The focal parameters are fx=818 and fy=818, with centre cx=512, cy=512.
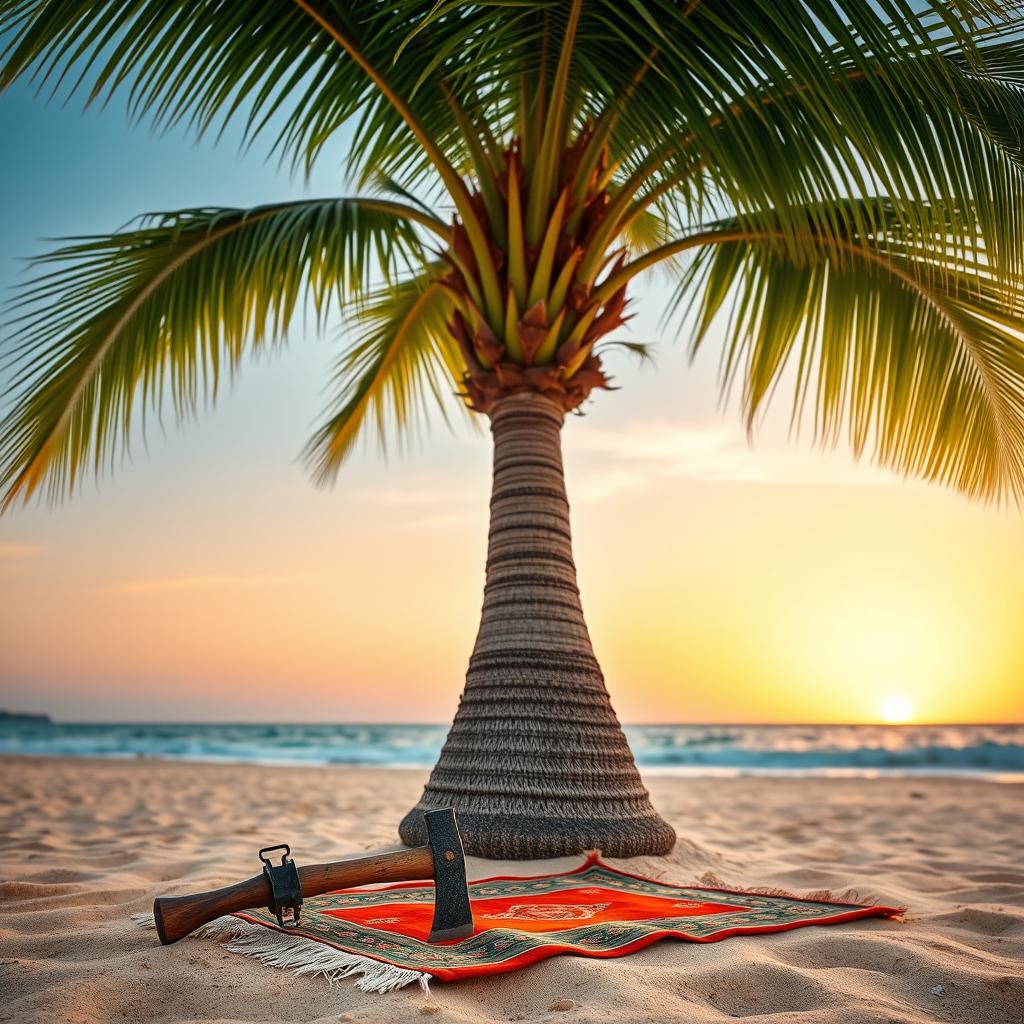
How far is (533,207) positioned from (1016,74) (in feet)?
6.29

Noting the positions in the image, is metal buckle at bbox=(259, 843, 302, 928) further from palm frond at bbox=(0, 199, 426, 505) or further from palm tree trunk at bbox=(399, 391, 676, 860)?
palm frond at bbox=(0, 199, 426, 505)

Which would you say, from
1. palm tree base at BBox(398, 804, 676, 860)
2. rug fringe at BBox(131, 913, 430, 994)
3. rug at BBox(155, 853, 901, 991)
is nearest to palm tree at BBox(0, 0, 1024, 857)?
palm tree base at BBox(398, 804, 676, 860)

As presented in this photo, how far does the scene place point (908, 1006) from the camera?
1.64m

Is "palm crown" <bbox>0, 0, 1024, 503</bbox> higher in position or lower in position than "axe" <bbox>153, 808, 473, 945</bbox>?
higher

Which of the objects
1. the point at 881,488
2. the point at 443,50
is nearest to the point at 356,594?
the point at 881,488

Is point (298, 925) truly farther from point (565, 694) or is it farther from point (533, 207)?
point (533, 207)

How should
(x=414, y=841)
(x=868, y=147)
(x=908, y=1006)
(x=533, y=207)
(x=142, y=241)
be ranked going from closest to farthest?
(x=908, y=1006) → (x=868, y=147) → (x=414, y=841) → (x=533, y=207) → (x=142, y=241)

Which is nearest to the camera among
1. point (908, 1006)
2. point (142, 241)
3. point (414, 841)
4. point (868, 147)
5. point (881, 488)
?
point (908, 1006)

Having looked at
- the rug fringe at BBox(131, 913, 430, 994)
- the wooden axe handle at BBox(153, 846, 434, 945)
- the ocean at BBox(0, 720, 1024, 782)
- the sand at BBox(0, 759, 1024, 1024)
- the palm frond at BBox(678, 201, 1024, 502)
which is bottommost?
the ocean at BBox(0, 720, 1024, 782)

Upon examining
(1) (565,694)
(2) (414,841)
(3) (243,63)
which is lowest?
(2) (414,841)

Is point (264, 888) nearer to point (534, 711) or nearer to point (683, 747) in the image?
point (534, 711)

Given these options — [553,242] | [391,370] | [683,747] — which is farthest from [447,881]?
[683,747]

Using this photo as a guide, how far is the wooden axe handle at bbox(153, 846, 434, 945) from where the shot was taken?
1.86 meters

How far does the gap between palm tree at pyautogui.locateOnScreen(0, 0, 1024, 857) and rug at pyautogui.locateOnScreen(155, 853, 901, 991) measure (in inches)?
15.5
